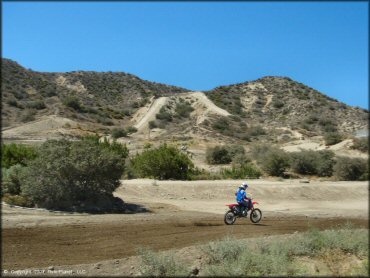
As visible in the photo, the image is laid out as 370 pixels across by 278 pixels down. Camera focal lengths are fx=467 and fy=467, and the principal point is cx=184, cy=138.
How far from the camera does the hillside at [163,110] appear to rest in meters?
43.3

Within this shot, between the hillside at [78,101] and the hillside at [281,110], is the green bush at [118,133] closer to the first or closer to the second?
the hillside at [78,101]

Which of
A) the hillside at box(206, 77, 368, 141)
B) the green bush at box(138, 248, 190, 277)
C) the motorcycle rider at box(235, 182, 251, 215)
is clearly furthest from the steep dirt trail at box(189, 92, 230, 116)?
the green bush at box(138, 248, 190, 277)

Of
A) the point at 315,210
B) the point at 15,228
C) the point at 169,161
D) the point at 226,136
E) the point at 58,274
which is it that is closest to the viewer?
the point at 58,274

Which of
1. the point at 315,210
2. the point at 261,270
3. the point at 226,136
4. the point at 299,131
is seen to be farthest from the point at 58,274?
the point at 299,131

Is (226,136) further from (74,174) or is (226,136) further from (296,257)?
(296,257)

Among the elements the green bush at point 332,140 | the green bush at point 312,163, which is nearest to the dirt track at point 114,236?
the green bush at point 312,163

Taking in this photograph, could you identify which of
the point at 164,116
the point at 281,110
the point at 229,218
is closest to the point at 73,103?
the point at 164,116

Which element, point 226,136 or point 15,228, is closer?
point 15,228

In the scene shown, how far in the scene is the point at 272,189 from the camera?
25641mm

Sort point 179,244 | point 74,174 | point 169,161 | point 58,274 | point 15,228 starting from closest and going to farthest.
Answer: point 58,274, point 179,244, point 15,228, point 74,174, point 169,161

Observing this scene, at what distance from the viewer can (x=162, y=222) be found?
20.7m

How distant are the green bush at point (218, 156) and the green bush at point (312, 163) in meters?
11.9

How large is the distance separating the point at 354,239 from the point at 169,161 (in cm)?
2395

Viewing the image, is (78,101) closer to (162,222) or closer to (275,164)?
(275,164)
